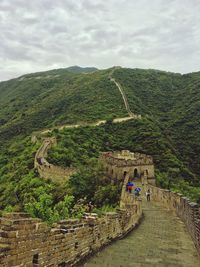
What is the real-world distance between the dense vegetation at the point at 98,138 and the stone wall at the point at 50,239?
2.68 m

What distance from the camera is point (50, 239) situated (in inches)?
263

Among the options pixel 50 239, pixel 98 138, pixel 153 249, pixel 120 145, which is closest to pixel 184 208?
pixel 153 249

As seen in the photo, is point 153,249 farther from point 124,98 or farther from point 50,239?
point 124,98

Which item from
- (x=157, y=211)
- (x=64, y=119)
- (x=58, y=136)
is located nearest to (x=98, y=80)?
(x=64, y=119)

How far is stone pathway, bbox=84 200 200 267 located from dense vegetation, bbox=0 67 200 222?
2688mm

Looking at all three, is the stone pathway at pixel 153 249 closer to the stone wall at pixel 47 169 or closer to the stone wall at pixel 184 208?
the stone wall at pixel 184 208

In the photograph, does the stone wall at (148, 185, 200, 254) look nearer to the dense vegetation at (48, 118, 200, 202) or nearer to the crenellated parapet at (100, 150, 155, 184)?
the crenellated parapet at (100, 150, 155, 184)

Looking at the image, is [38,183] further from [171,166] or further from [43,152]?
[171,166]

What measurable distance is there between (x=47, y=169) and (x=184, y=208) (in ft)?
66.2

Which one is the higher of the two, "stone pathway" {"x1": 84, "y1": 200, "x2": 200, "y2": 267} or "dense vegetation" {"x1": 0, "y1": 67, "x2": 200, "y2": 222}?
"dense vegetation" {"x1": 0, "y1": 67, "x2": 200, "y2": 222}

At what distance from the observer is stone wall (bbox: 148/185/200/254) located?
36.9 ft

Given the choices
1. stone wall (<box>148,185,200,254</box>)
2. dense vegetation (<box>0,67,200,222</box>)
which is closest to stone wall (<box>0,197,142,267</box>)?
Answer: stone wall (<box>148,185,200,254</box>)

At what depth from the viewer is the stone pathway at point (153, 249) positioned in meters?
9.05

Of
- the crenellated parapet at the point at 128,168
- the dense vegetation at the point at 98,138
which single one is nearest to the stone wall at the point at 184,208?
the dense vegetation at the point at 98,138
